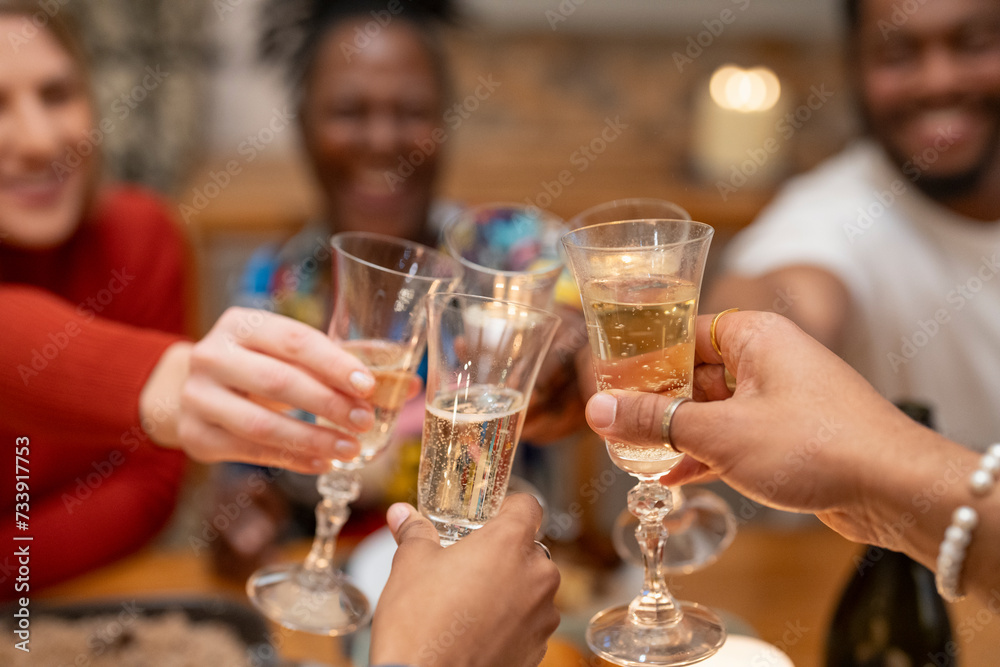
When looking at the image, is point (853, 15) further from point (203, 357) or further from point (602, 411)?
point (203, 357)

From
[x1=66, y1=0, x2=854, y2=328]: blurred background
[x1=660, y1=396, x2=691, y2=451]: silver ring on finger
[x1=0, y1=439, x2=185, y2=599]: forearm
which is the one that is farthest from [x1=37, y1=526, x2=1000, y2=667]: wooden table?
Answer: [x1=66, y1=0, x2=854, y2=328]: blurred background

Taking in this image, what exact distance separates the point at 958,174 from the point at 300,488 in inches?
67.9

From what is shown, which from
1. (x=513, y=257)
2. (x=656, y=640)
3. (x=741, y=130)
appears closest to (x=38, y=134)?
(x=513, y=257)

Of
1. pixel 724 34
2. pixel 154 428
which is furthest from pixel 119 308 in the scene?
pixel 724 34

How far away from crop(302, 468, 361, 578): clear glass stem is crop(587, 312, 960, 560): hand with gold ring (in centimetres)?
38

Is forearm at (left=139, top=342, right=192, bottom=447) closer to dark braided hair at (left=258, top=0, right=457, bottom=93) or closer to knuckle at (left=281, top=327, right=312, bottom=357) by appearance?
knuckle at (left=281, top=327, right=312, bottom=357)

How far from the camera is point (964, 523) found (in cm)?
72

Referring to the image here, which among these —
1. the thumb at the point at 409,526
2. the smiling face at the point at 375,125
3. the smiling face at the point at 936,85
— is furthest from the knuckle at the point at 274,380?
the smiling face at the point at 936,85

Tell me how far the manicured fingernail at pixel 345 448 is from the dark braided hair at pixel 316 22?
1414 mm

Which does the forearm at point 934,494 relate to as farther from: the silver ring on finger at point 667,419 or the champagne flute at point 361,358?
the champagne flute at point 361,358

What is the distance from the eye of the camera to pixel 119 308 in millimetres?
2004

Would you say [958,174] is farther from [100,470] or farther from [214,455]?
[100,470]

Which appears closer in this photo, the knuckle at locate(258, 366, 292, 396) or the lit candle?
the knuckle at locate(258, 366, 292, 396)

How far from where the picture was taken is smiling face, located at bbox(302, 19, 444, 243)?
2.12 metres
